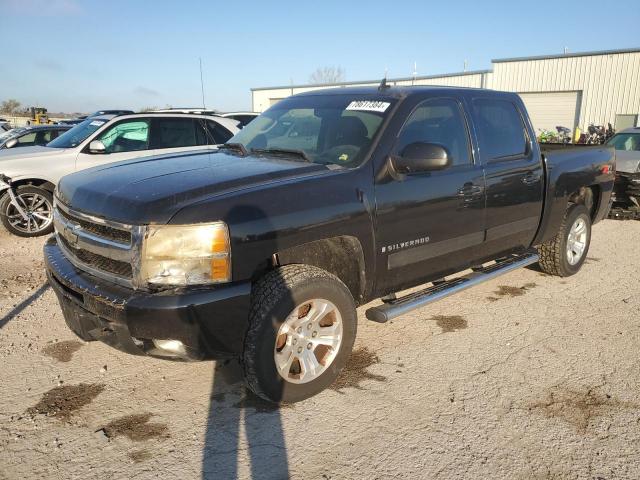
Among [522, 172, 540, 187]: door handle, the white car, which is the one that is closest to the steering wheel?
[522, 172, 540, 187]: door handle

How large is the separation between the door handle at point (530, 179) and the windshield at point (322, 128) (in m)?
1.63

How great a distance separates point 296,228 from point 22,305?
10.6ft

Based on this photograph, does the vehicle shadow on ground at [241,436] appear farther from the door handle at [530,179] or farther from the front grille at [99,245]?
the door handle at [530,179]

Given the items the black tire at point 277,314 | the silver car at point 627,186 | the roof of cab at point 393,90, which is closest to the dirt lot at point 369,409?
the black tire at point 277,314

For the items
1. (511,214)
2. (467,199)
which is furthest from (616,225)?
(467,199)

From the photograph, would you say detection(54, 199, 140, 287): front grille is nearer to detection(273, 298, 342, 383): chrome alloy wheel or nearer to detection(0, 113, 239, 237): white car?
detection(273, 298, 342, 383): chrome alloy wheel

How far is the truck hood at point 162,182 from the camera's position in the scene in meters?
2.74

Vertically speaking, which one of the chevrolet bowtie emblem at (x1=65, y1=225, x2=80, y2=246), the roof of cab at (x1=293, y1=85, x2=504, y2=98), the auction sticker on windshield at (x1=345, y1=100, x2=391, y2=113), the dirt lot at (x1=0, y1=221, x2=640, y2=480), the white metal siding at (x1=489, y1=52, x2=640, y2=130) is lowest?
the dirt lot at (x1=0, y1=221, x2=640, y2=480)

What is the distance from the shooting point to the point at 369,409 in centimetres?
311

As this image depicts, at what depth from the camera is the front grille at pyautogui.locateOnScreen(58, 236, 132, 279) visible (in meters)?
2.82

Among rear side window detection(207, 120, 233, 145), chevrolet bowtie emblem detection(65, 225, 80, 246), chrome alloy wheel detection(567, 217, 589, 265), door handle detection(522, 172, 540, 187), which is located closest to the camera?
chevrolet bowtie emblem detection(65, 225, 80, 246)

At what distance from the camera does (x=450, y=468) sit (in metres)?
2.58

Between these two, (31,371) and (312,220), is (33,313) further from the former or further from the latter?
(312,220)

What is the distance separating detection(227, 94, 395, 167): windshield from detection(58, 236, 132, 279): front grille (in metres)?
1.43
